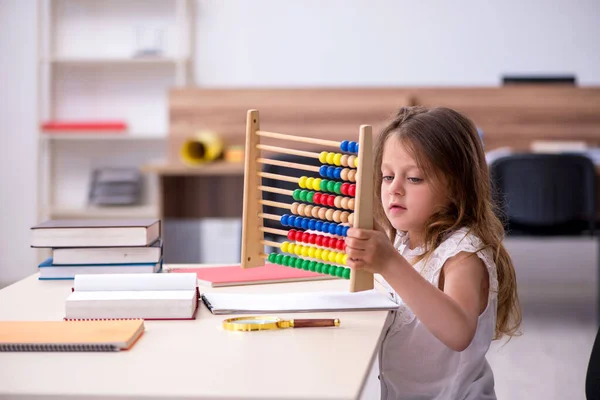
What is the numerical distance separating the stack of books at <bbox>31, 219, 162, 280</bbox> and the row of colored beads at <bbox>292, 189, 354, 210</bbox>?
341mm

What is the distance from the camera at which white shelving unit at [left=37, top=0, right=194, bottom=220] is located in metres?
5.58

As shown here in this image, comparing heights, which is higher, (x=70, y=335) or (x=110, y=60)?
(x=110, y=60)

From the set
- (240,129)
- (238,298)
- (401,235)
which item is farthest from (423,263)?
(240,129)

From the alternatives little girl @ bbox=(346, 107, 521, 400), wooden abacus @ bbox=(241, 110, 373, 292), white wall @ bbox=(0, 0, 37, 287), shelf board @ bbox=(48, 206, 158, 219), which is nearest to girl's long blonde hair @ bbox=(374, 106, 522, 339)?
little girl @ bbox=(346, 107, 521, 400)

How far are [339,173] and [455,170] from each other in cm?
22

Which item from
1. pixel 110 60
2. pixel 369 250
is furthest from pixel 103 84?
pixel 369 250

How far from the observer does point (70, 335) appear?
962mm

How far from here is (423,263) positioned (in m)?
1.36

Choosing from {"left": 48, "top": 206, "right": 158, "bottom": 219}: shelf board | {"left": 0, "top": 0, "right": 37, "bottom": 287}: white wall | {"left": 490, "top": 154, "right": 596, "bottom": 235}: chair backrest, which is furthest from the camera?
{"left": 0, "top": 0, "right": 37, "bottom": 287}: white wall

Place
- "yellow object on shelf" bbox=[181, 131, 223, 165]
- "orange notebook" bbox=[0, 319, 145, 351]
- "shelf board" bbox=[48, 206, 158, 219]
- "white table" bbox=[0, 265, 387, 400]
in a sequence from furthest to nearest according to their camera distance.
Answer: "shelf board" bbox=[48, 206, 158, 219], "yellow object on shelf" bbox=[181, 131, 223, 165], "orange notebook" bbox=[0, 319, 145, 351], "white table" bbox=[0, 265, 387, 400]

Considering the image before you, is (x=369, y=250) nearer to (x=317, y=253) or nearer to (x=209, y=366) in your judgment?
(x=317, y=253)

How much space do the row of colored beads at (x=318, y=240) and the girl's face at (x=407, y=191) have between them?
14 cm

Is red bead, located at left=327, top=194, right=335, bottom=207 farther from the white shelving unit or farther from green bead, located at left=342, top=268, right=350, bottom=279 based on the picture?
the white shelving unit

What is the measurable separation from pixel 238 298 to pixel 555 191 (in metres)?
2.58
